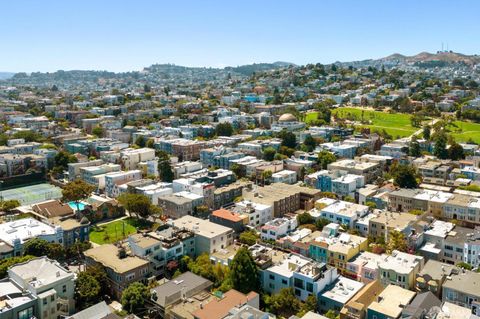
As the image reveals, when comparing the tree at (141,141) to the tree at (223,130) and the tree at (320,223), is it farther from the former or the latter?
the tree at (320,223)

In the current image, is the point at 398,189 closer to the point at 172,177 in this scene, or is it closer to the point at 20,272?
the point at 172,177

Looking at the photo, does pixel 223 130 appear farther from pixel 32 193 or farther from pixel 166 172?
pixel 32 193

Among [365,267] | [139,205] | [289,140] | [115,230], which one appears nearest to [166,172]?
[139,205]

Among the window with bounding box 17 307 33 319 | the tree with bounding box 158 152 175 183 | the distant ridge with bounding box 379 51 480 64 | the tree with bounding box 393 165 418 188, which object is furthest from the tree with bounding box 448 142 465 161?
the distant ridge with bounding box 379 51 480 64

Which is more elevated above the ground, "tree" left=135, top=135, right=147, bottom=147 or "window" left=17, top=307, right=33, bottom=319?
"tree" left=135, top=135, right=147, bottom=147

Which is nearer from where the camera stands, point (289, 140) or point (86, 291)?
point (86, 291)

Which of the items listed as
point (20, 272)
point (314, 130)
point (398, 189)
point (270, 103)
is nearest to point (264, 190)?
point (398, 189)

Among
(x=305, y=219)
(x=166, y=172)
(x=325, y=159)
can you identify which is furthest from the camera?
(x=325, y=159)

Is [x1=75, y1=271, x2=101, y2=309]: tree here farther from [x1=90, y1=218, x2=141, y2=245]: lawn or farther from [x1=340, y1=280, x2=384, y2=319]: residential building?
[x1=340, y1=280, x2=384, y2=319]: residential building
